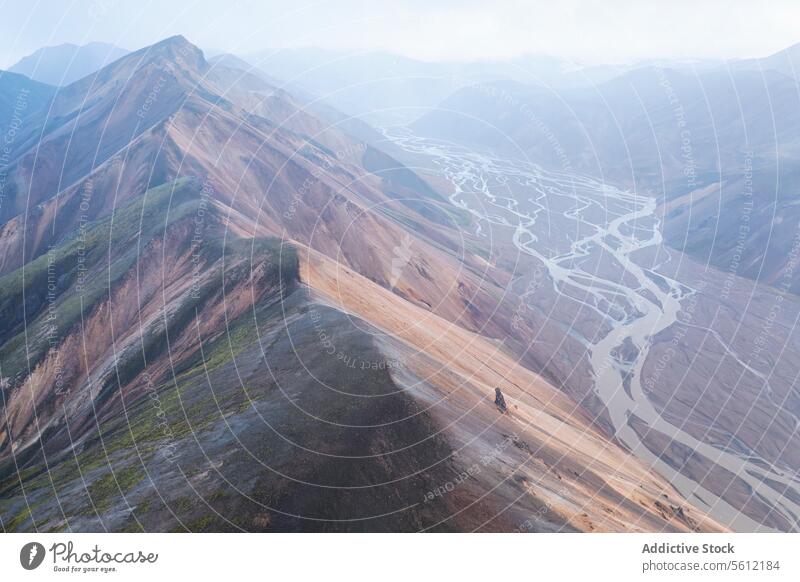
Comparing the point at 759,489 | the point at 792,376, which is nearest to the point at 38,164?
the point at 759,489

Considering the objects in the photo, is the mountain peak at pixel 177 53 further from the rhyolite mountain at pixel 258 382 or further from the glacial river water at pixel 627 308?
the glacial river water at pixel 627 308

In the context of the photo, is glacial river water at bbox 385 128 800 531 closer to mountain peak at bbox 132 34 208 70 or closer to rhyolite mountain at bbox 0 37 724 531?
rhyolite mountain at bbox 0 37 724 531

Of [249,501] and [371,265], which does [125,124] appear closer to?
[371,265]
